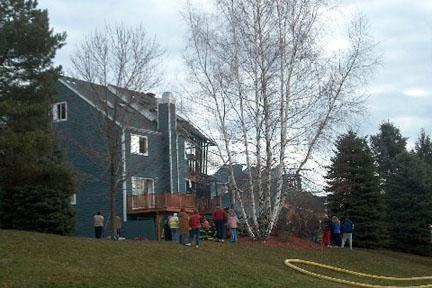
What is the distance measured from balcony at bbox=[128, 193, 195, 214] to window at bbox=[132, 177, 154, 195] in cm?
Answer: 122

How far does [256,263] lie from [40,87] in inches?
372

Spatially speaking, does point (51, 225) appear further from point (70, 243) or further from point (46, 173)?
point (70, 243)

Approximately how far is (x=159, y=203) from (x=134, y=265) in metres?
22.3

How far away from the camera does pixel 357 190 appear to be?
137 feet

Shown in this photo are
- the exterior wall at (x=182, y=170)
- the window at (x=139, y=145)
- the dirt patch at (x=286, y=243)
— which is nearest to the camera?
the dirt patch at (x=286, y=243)

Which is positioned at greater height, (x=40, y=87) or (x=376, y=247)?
(x=40, y=87)

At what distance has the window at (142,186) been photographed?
152 feet

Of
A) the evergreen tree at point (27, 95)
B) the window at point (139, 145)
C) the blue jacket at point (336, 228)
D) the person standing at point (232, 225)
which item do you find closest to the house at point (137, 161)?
the window at point (139, 145)

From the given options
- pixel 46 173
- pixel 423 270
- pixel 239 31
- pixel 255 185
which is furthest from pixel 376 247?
pixel 46 173

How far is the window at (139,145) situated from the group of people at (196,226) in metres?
10.6

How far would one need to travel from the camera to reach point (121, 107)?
3534cm

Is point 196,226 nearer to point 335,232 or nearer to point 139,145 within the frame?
point 335,232

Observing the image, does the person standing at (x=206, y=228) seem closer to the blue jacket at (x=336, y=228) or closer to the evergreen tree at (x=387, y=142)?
the blue jacket at (x=336, y=228)

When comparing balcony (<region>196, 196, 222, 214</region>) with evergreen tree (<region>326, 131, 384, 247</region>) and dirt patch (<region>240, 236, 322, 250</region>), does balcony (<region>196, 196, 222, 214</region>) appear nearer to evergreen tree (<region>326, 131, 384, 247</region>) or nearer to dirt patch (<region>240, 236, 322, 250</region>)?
evergreen tree (<region>326, 131, 384, 247</region>)
